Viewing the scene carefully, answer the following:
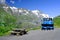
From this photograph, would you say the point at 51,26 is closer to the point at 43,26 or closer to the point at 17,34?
the point at 43,26

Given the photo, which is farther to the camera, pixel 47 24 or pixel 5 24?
pixel 5 24

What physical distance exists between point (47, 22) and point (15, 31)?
63.9 feet

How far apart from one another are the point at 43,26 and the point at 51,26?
83.9 inches

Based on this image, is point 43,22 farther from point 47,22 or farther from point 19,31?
point 19,31

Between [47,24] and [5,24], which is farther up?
[47,24]

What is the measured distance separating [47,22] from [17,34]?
20.2 m

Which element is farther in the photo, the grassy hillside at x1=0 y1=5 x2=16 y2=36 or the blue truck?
the blue truck

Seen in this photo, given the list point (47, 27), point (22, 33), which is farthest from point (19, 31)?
point (47, 27)

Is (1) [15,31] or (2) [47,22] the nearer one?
(1) [15,31]

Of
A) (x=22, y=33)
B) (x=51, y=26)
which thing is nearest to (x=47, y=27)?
(x=51, y=26)

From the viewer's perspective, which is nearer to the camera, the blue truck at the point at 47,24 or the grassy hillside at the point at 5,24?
the grassy hillside at the point at 5,24

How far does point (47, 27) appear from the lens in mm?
50500

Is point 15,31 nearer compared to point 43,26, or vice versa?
point 15,31

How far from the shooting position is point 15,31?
32.9m
